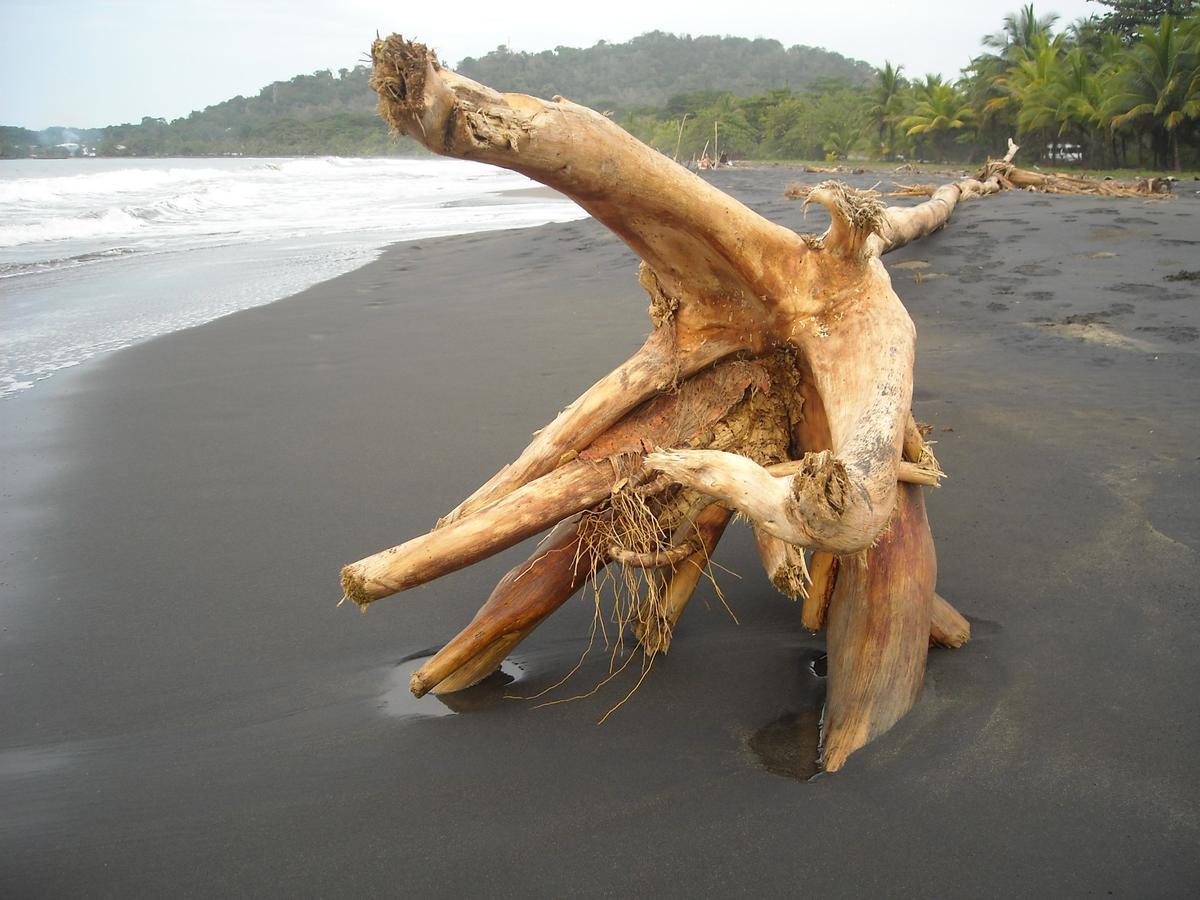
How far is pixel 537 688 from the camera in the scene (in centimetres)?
310

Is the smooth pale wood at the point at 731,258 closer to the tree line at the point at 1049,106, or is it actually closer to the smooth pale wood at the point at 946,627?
the smooth pale wood at the point at 946,627

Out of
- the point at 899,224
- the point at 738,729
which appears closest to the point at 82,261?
the point at 899,224

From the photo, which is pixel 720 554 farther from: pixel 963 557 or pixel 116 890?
pixel 116 890

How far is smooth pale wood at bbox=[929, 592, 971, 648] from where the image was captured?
2993mm

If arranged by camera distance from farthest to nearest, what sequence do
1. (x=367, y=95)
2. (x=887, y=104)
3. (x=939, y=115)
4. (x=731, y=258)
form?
(x=367, y=95) < (x=887, y=104) < (x=939, y=115) < (x=731, y=258)

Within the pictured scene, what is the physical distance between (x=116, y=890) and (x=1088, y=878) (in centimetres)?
241

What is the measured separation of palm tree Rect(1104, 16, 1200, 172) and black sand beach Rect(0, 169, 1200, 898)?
23430 mm

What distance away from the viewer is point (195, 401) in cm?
649

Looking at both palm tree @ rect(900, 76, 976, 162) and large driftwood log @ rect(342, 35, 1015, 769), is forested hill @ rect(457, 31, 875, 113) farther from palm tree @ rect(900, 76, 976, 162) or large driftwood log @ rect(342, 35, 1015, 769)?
large driftwood log @ rect(342, 35, 1015, 769)

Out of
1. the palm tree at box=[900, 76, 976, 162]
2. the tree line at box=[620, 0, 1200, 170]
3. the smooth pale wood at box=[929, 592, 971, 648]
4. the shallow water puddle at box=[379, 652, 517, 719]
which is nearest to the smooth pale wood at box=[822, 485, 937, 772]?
the smooth pale wood at box=[929, 592, 971, 648]

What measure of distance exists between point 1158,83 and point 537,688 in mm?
29237

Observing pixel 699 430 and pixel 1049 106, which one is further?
pixel 1049 106

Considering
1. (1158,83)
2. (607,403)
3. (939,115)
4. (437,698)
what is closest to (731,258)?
(607,403)

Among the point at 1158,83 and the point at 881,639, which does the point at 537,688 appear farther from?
the point at 1158,83
